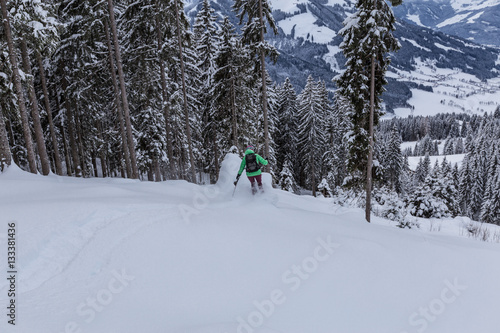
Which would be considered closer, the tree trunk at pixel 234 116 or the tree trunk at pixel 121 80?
the tree trunk at pixel 121 80

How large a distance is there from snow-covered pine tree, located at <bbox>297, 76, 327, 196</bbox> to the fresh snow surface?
1190 inches

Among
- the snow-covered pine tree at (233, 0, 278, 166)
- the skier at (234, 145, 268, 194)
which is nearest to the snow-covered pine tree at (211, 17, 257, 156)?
the snow-covered pine tree at (233, 0, 278, 166)

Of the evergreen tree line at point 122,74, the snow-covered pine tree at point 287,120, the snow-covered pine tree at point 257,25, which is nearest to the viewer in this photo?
the evergreen tree line at point 122,74

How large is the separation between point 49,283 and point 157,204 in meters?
2.96

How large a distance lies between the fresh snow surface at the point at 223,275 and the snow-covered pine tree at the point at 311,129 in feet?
99.2

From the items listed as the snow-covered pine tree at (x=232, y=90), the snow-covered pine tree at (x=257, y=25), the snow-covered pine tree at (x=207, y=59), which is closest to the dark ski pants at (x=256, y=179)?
the snow-covered pine tree at (x=257, y=25)

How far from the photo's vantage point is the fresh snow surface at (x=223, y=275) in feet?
12.3

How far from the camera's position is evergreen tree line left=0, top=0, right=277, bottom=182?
1203 centimetres

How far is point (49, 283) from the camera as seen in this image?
4.13 m

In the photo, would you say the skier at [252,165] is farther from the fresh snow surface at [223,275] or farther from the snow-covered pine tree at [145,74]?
the snow-covered pine tree at [145,74]

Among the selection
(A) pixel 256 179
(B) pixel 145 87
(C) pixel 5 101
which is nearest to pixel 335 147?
(B) pixel 145 87

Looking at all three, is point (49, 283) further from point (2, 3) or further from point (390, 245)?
point (2, 3)

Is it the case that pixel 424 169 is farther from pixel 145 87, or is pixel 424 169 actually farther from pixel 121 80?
pixel 121 80

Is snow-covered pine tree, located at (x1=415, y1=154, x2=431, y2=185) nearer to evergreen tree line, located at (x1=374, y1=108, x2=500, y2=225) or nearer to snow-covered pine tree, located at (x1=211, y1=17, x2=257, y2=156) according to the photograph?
evergreen tree line, located at (x1=374, y1=108, x2=500, y2=225)
